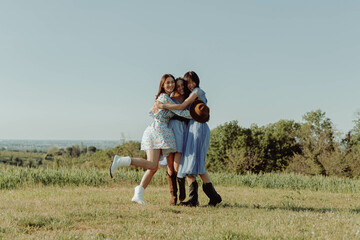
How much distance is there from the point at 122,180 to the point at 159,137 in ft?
16.5

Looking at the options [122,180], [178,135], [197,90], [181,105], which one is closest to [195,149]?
[178,135]

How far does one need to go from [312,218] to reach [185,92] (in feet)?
10.3

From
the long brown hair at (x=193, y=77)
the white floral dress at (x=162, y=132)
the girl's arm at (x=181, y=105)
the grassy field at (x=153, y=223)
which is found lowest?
the grassy field at (x=153, y=223)

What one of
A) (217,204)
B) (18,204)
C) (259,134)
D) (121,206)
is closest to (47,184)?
(18,204)

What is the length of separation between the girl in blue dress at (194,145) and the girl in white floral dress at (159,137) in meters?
0.20

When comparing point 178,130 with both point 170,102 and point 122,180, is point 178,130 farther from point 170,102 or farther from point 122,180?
point 122,180

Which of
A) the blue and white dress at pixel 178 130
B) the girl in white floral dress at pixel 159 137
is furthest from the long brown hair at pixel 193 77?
the blue and white dress at pixel 178 130

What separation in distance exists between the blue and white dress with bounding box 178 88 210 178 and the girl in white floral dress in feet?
0.84

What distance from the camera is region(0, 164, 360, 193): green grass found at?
376 inches

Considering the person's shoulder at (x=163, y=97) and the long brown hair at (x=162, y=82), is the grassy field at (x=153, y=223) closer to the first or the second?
the person's shoulder at (x=163, y=97)

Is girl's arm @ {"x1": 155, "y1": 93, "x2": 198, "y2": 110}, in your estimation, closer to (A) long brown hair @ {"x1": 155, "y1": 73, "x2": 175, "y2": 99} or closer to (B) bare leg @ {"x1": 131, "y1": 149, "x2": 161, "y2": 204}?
(A) long brown hair @ {"x1": 155, "y1": 73, "x2": 175, "y2": 99}

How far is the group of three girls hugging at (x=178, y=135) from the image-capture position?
20.0 feet

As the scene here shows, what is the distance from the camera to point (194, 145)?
20.2ft

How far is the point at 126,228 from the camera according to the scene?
4242 mm
